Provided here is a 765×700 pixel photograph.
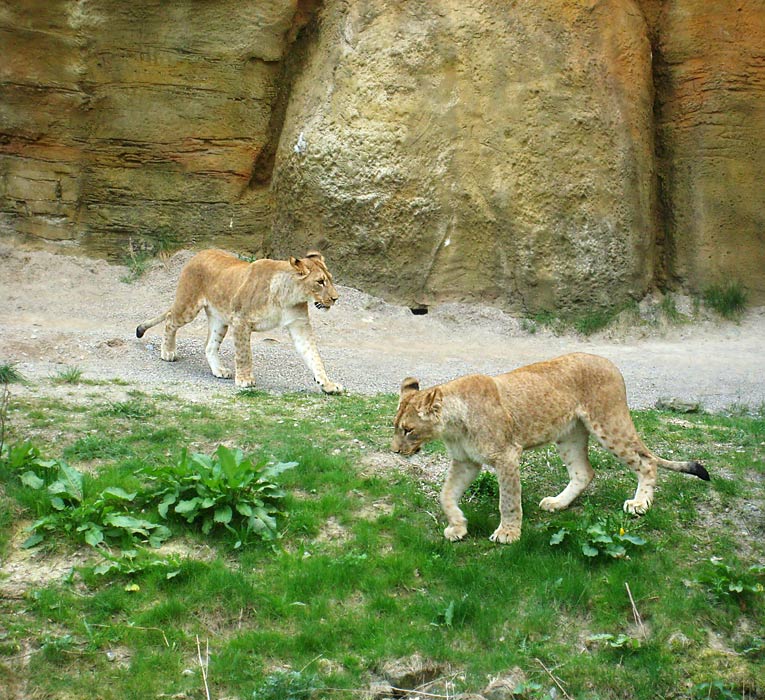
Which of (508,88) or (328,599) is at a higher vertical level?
(508,88)

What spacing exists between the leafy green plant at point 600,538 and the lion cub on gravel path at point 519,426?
1.16 ft

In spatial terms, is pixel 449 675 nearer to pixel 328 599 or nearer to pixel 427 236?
pixel 328 599

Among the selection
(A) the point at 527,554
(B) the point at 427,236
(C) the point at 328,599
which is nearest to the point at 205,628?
(C) the point at 328,599

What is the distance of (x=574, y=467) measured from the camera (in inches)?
324

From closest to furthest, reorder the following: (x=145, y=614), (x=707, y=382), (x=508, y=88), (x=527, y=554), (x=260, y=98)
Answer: (x=145, y=614) < (x=527, y=554) < (x=707, y=382) < (x=508, y=88) < (x=260, y=98)

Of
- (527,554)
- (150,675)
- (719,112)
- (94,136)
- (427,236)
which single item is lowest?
(150,675)

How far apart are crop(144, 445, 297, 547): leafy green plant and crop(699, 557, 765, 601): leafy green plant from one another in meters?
3.19

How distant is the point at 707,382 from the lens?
13016 millimetres

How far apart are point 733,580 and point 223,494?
148 inches

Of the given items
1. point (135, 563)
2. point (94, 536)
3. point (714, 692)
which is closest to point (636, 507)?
point (714, 692)

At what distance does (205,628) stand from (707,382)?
8334mm

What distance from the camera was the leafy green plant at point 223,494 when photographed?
7.62 m

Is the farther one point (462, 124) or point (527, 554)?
point (462, 124)

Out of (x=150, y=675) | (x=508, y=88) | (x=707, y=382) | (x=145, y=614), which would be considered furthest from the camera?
(x=508, y=88)
